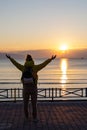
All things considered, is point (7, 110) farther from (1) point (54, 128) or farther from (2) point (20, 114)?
(1) point (54, 128)

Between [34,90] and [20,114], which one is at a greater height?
[34,90]

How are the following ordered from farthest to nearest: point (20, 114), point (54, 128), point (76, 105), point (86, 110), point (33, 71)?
point (76, 105)
point (86, 110)
point (20, 114)
point (33, 71)
point (54, 128)

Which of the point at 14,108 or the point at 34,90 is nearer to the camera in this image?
the point at 34,90

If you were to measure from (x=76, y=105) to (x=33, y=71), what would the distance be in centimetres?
485

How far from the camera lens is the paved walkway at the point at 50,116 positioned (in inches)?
503

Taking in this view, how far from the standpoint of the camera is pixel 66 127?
12.6 meters

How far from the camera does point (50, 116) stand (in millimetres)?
14844

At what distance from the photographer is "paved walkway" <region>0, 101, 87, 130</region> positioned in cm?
1278

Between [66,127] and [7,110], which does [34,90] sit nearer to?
[66,127]

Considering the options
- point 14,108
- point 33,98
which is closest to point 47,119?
point 33,98

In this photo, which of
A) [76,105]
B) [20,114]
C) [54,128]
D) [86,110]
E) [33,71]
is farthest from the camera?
[76,105]

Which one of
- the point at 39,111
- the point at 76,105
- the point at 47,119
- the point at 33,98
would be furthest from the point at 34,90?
the point at 76,105

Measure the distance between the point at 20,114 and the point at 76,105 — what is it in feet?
11.4

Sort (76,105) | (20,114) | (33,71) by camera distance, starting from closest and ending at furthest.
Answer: (33,71) → (20,114) → (76,105)
